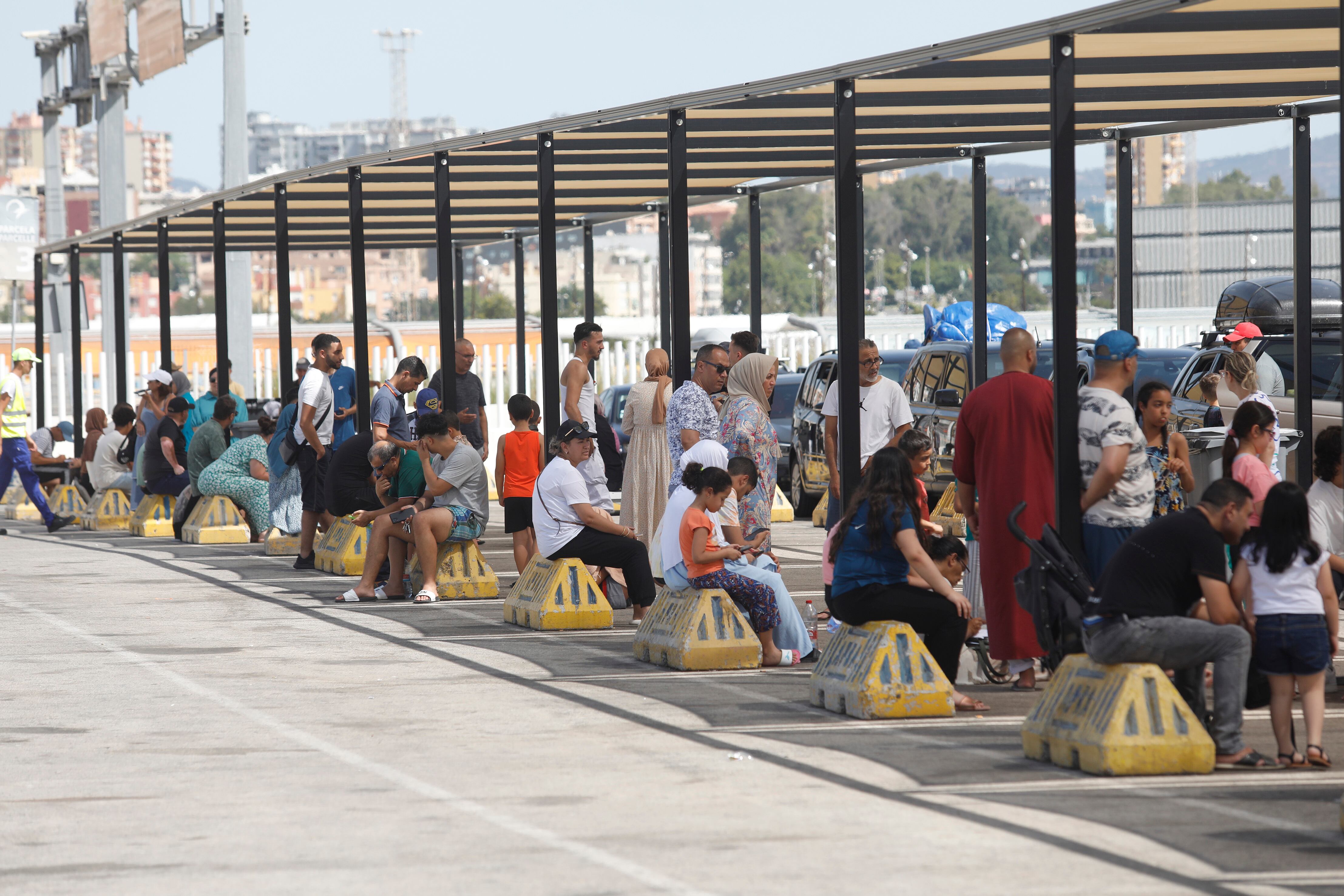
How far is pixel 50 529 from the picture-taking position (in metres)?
22.9

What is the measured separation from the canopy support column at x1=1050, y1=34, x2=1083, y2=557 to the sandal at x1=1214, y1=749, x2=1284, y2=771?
143 centimetres

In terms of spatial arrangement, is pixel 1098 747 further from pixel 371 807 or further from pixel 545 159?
pixel 545 159

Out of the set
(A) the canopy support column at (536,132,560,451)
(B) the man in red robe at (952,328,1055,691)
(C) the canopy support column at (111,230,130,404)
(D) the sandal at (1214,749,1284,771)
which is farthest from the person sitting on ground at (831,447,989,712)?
(C) the canopy support column at (111,230,130,404)

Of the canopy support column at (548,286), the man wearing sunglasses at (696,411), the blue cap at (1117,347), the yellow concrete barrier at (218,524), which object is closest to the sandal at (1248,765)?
the blue cap at (1117,347)

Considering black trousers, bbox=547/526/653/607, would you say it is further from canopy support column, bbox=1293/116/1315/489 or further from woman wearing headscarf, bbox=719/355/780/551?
canopy support column, bbox=1293/116/1315/489

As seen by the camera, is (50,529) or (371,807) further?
(50,529)

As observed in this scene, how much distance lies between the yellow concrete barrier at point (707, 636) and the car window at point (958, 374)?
27.3ft

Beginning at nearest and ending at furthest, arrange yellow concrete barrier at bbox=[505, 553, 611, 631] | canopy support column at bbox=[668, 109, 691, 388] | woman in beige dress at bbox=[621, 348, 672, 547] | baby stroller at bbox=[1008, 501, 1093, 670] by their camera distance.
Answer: baby stroller at bbox=[1008, 501, 1093, 670], canopy support column at bbox=[668, 109, 691, 388], yellow concrete barrier at bbox=[505, 553, 611, 631], woman in beige dress at bbox=[621, 348, 672, 547]

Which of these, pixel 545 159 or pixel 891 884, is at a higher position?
pixel 545 159

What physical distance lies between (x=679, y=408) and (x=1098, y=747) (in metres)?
4.73

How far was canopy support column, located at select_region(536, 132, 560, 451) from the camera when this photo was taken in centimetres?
1348

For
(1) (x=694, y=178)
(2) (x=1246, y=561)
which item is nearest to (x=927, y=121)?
(1) (x=694, y=178)

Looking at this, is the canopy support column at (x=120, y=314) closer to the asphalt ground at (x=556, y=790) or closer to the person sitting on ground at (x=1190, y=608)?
the asphalt ground at (x=556, y=790)

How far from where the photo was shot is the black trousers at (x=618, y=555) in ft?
40.6
